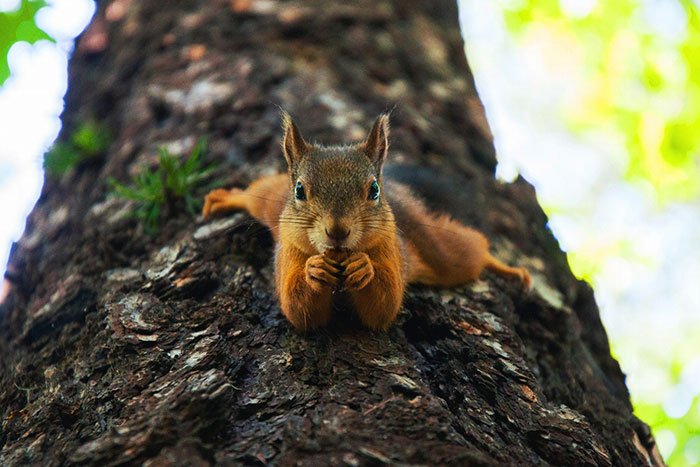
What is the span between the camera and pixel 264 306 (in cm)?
241

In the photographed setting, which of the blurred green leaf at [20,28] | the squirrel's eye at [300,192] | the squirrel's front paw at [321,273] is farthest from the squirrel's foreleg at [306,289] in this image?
the blurred green leaf at [20,28]

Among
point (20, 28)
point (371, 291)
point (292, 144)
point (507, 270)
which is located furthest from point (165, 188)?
point (20, 28)

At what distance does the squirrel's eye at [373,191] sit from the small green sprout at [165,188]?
2.44 feet

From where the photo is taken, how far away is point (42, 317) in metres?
2.58

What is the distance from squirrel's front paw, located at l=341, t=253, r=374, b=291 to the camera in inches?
94.3

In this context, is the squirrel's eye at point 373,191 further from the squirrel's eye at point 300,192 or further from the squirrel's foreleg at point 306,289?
the squirrel's foreleg at point 306,289

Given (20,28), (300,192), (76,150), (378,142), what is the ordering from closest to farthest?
(300,192), (378,142), (76,150), (20,28)

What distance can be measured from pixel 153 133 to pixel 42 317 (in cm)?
112

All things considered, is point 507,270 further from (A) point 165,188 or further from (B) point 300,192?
(A) point 165,188

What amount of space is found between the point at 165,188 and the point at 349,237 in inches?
34.8

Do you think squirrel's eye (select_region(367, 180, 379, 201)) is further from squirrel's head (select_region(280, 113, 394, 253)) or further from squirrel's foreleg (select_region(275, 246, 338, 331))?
squirrel's foreleg (select_region(275, 246, 338, 331))

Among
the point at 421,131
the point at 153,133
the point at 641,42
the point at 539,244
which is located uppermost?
the point at 641,42

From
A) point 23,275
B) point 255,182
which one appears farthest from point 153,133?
point 23,275

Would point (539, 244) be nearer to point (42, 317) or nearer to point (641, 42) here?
point (42, 317)
